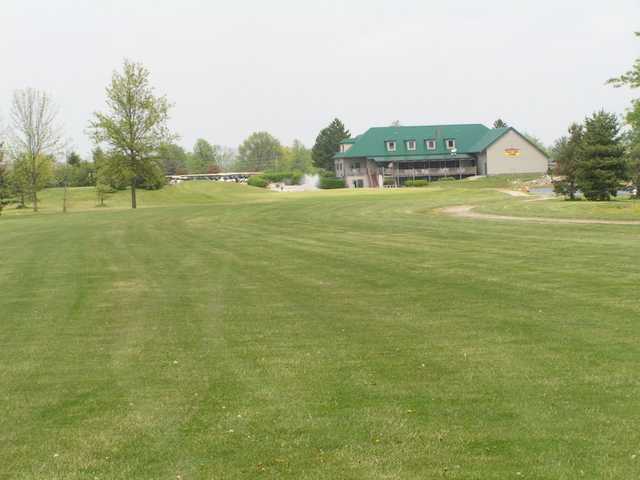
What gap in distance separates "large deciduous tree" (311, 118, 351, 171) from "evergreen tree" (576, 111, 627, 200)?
94214 mm

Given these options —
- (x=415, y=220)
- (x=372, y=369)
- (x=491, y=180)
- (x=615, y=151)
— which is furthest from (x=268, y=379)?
(x=491, y=180)

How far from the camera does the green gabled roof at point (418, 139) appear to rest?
3986 inches

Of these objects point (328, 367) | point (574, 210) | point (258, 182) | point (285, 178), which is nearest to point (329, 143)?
point (285, 178)

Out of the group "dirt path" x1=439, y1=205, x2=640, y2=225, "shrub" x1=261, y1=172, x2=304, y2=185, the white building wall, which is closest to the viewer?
"dirt path" x1=439, y1=205, x2=640, y2=225

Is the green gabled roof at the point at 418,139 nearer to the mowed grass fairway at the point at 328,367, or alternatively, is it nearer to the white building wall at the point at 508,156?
the white building wall at the point at 508,156

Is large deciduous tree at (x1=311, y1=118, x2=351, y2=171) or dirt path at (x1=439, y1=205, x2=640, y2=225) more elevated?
large deciduous tree at (x1=311, y1=118, x2=351, y2=171)

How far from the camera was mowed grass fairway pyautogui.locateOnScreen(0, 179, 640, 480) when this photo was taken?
5.98m

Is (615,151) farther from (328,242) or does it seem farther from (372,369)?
(372,369)

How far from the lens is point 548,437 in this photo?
618 cm

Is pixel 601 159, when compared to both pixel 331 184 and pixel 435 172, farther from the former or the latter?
pixel 331 184

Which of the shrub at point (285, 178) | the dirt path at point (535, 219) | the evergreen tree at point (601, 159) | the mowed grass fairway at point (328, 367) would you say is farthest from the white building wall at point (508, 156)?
the mowed grass fairway at point (328, 367)

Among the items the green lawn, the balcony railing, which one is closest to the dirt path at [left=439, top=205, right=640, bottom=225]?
the green lawn

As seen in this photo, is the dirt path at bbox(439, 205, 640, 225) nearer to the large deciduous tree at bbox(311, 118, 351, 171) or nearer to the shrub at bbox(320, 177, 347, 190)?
the shrub at bbox(320, 177, 347, 190)

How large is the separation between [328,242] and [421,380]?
1575cm
